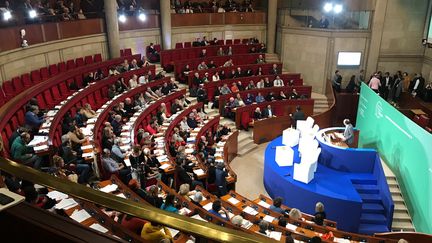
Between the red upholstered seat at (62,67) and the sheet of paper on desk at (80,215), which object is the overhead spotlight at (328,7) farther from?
the sheet of paper on desk at (80,215)

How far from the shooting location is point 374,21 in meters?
17.1

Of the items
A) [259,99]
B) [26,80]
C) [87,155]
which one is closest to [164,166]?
[87,155]

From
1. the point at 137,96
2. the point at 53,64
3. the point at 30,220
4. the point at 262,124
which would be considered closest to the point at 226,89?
the point at 262,124

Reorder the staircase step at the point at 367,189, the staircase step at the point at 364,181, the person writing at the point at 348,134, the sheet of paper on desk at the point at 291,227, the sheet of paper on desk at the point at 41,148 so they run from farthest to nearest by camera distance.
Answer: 1. the person writing at the point at 348,134
2. the staircase step at the point at 364,181
3. the staircase step at the point at 367,189
4. the sheet of paper on desk at the point at 41,148
5. the sheet of paper on desk at the point at 291,227

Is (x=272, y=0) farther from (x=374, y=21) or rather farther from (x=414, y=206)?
(x=414, y=206)

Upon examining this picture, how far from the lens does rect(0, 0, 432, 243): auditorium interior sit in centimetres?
533

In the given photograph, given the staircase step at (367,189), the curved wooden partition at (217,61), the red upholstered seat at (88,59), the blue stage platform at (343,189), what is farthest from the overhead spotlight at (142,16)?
the staircase step at (367,189)

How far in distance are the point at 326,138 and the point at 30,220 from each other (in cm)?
1023

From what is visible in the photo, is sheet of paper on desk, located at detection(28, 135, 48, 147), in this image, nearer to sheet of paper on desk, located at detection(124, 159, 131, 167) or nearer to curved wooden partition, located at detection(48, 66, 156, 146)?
curved wooden partition, located at detection(48, 66, 156, 146)

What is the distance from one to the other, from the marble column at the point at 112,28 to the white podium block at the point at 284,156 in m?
9.16

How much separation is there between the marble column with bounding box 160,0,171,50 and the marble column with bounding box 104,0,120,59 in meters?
2.76

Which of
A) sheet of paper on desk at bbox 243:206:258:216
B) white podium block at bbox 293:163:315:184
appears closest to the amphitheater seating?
white podium block at bbox 293:163:315:184

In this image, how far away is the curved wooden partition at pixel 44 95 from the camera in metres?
8.12

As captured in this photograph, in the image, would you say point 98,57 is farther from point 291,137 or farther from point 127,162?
point 291,137
